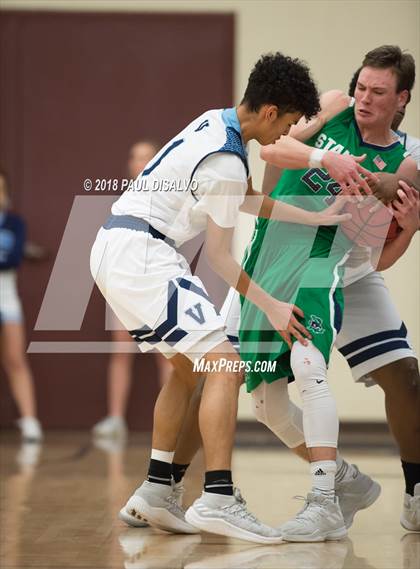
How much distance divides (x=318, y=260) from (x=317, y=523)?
831 mm

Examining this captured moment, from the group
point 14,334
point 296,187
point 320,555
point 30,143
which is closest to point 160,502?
point 320,555

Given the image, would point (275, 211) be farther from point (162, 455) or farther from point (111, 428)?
point (111, 428)

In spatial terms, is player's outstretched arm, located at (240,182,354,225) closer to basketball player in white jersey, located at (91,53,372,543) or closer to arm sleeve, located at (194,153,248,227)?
basketball player in white jersey, located at (91,53,372,543)

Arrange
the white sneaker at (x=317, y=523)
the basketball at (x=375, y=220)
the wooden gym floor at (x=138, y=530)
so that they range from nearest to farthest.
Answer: the wooden gym floor at (x=138, y=530) → the white sneaker at (x=317, y=523) → the basketball at (x=375, y=220)

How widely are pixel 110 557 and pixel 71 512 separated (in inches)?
30.2

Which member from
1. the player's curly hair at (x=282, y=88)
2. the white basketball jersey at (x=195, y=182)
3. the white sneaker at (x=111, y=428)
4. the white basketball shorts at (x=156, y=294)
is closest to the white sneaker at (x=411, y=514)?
the white basketball shorts at (x=156, y=294)

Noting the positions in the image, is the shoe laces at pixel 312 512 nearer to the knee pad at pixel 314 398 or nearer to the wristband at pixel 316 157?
the knee pad at pixel 314 398

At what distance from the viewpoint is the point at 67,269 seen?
21.8 feet

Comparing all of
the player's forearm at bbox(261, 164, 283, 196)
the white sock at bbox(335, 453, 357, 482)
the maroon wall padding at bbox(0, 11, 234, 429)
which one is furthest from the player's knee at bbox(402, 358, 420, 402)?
the maroon wall padding at bbox(0, 11, 234, 429)

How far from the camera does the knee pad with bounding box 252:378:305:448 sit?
11.7 feet

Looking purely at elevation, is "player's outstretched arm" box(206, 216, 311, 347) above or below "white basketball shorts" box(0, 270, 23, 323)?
above

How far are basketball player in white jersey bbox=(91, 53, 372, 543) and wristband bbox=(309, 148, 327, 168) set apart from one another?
0.02 meters

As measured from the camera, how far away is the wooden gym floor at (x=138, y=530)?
9.87ft

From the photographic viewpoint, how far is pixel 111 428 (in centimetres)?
649
